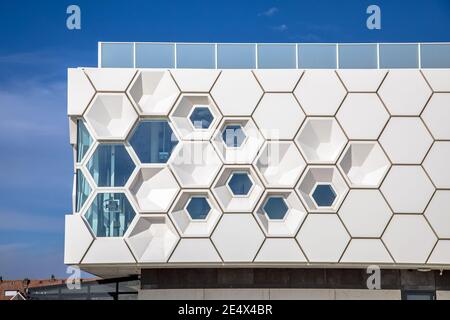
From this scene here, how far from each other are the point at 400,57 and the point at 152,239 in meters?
7.56

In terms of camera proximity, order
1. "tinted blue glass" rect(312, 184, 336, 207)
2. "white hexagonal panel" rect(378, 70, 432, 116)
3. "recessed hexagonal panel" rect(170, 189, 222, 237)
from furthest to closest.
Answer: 1. "white hexagonal panel" rect(378, 70, 432, 116)
2. "tinted blue glass" rect(312, 184, 336, 207)
3. "recessed hexagonal panel" rect(170, 189, 222, 237)

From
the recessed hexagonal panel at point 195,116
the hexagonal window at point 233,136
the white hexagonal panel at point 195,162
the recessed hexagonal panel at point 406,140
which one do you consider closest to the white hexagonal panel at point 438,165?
the recessed hexagonal panel at point 406,140

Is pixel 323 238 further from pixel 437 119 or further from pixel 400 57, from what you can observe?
pixel 400 57

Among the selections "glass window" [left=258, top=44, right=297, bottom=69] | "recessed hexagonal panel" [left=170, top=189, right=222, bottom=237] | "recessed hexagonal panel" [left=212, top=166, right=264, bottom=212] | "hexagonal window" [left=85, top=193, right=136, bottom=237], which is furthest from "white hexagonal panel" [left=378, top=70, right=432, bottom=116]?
"hexagonal window" [left=85, top=193, right=136, bottom=237]

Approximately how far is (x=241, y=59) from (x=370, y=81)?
10.5 feet

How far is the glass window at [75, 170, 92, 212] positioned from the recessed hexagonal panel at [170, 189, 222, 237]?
2.16m

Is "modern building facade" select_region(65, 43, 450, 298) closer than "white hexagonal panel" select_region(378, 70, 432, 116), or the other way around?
"modern building facade" select_region(65, 43, 450, 298)

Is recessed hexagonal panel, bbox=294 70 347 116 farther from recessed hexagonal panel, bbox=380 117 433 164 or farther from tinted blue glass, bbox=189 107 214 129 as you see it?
tinted blue glass, bbox=189 107 214 129

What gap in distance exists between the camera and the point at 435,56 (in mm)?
19547

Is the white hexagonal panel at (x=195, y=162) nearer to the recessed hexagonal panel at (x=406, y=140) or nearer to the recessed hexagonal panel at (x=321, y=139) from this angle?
the recessed hexagonal panel at (x=321, y=139)

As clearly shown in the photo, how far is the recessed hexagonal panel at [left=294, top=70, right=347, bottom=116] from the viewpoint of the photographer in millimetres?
18969

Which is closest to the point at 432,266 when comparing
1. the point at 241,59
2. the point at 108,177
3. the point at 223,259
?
the point at 223,259

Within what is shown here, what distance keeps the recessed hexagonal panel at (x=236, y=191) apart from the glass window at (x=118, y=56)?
11.7ft

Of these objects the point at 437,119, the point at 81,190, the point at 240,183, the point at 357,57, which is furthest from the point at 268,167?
the point at 81,190
